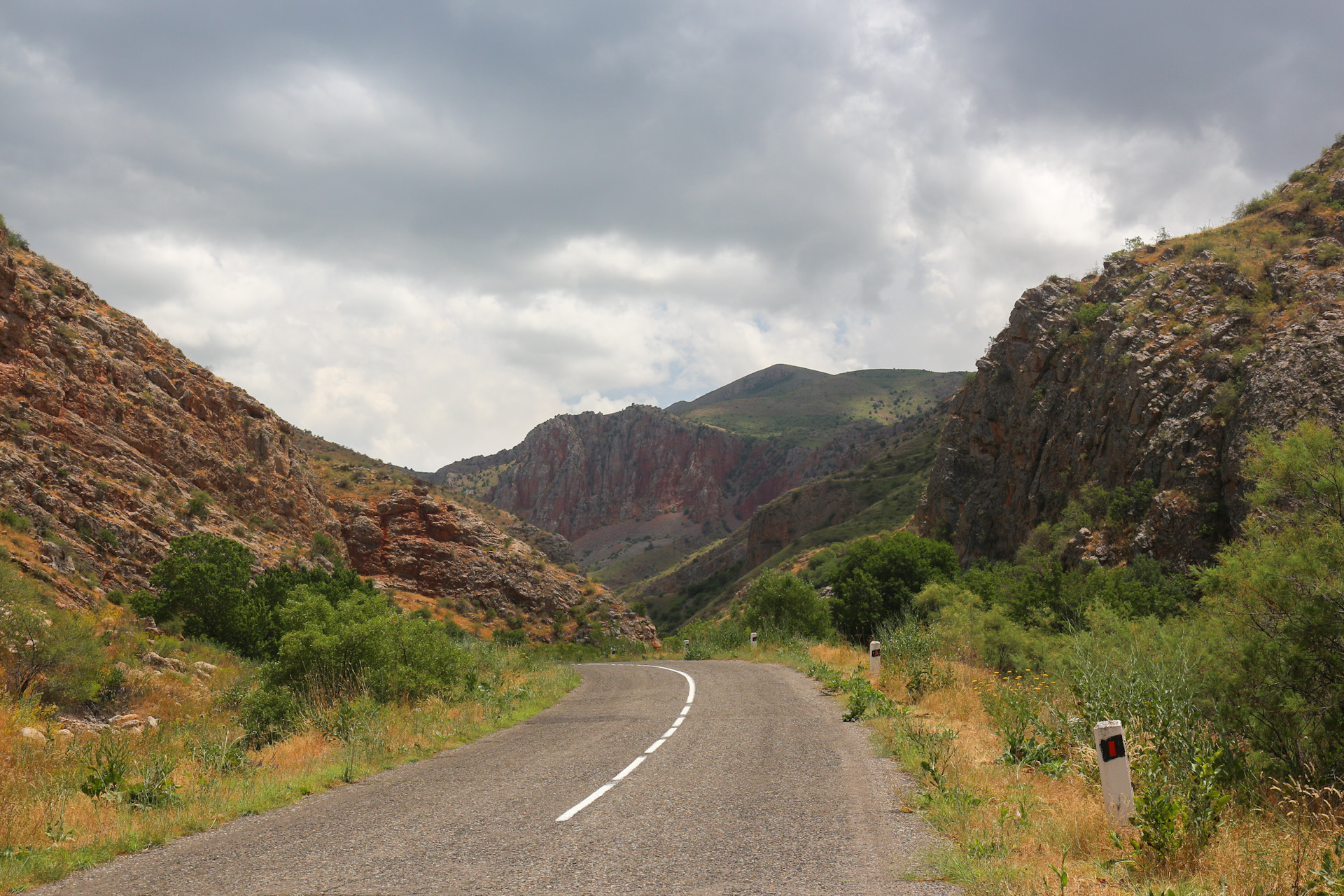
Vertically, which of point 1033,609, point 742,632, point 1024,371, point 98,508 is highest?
point 1024,371

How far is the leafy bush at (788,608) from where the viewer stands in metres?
36.5

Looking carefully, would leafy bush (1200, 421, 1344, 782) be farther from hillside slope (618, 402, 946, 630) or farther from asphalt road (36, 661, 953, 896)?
→ hillside slope (618, 402, 946, 630)

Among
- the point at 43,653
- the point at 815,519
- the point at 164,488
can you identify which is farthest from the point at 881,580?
the point at 815,519

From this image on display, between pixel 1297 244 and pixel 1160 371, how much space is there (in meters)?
10.7

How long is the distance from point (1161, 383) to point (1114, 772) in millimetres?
37849

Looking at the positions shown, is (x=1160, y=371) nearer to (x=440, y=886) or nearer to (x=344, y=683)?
(x=344, y=683)

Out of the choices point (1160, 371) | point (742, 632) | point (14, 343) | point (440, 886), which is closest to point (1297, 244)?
point (1160, 371)

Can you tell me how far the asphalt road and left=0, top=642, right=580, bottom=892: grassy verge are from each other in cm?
34

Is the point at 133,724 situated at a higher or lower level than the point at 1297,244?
lower

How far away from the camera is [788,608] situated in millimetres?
37156

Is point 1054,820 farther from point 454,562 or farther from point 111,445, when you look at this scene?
point 454,562

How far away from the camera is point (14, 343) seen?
103ft

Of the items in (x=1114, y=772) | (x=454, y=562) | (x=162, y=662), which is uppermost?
(x=454, y=562)

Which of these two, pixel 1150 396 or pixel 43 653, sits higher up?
pixel 1150 396
